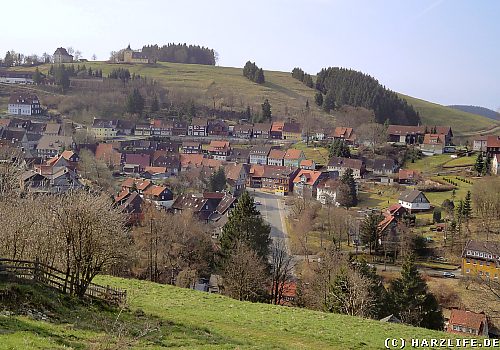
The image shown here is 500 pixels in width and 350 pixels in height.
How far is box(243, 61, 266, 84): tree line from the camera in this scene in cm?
14425

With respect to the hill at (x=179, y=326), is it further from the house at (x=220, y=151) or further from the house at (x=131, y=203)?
the house at (x=220, y=151)

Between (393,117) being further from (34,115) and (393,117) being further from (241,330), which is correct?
(241,330)

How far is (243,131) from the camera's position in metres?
96.9

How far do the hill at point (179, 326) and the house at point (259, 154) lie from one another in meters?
62.5

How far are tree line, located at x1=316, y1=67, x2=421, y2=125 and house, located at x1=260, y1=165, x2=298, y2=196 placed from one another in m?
40.9

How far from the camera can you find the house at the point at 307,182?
213ft

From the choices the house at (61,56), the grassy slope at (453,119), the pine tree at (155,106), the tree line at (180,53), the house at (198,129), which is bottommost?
the house at (198,129)

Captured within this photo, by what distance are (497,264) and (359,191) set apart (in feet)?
90.5

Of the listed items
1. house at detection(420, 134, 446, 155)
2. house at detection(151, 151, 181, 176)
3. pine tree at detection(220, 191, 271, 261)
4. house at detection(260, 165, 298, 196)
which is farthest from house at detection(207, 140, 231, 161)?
pine tree at detection(220, 191, 271, 261)

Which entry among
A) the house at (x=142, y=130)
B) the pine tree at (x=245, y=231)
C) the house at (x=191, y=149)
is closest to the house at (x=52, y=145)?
the house at (x=142, y=130)

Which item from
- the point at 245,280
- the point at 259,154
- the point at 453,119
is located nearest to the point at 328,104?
the point at 259,154

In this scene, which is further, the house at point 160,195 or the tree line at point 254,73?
the tree line at point 254,73

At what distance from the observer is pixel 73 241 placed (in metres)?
14.4

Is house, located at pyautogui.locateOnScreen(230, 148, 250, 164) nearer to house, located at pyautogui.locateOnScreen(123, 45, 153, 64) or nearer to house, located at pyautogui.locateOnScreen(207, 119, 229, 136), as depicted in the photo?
house, located at pyautogui.locateOnScreen(207, 119, 229, 136)
